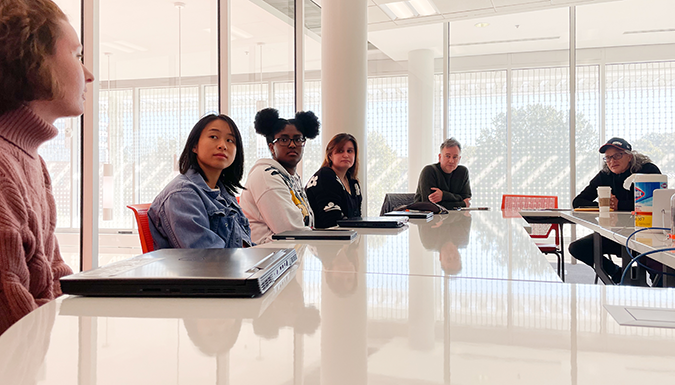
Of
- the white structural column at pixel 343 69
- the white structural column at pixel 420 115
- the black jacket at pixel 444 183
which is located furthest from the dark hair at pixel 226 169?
the white structural column at pixel 420 115

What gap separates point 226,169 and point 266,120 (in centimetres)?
63

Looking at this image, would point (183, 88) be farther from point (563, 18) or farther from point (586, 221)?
point (563, 18)

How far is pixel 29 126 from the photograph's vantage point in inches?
39.2

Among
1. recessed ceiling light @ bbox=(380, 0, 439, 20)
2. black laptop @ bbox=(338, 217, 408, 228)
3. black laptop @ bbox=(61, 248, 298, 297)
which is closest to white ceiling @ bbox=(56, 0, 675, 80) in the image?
recessed ceiling light @ bbox=(380, 0, 439, 20)

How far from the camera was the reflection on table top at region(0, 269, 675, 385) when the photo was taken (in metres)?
0.47

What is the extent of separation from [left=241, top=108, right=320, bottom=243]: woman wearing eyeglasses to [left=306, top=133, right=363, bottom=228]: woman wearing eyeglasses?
115 millimetres

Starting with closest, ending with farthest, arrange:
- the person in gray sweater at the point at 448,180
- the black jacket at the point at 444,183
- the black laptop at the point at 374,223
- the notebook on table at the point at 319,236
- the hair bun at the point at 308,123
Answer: the notebook on table at the point at 319,236
the black laptop at the point at 374,223
the hair bun at the point at 308,123
the person in gray sweater at the point at 448,180
the black jacket at the point at 444,183

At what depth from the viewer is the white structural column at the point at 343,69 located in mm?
4305

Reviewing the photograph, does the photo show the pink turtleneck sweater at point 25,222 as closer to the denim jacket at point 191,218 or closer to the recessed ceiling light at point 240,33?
the denim jacket at point 191,218

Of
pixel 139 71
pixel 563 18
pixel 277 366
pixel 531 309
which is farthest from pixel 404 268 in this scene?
pixel 563 18

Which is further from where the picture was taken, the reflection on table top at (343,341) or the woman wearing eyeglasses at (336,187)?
the woman wearing eyeglasses at (336,187)

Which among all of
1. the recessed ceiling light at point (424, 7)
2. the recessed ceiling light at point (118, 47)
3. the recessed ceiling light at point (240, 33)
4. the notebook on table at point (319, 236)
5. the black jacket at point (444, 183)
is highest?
the recessed ceiling light at point (424, 7)

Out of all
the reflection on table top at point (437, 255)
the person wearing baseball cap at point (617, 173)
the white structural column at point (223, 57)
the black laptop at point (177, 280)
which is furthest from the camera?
the white structural column at point (223, 57)

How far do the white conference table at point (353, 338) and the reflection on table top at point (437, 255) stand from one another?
14 cm
